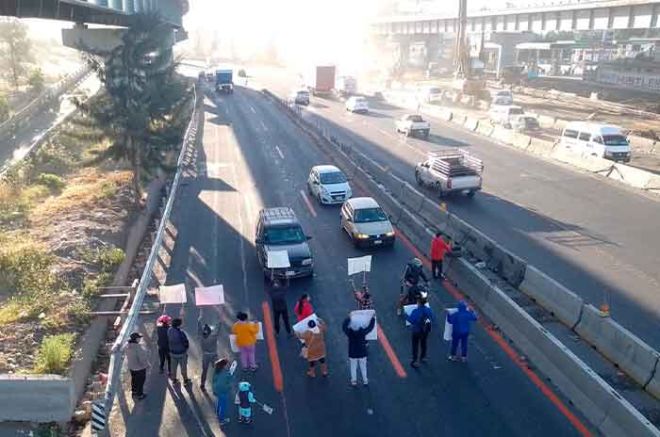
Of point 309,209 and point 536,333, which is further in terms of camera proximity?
point 309,209

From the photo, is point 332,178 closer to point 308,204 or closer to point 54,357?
point 308,204

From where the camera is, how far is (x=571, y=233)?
→ 22.9 m

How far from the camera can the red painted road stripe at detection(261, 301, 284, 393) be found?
12619 millimetres

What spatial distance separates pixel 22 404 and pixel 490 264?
1341 cm

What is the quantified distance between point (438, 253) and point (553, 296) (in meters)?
3.59

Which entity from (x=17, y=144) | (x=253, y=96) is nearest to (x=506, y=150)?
(x=17, y=144)

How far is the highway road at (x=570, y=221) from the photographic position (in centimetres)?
1755

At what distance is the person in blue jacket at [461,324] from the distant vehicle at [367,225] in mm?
7679

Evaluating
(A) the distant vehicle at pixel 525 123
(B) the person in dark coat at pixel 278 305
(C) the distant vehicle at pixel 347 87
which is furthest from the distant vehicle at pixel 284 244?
(C) the distant vehicle at pixel 347 87

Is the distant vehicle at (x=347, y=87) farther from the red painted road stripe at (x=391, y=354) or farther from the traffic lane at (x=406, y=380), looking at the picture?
the red painted road stripe at (x=391, y=354)

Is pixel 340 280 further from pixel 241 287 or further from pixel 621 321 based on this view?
pixel 621 321

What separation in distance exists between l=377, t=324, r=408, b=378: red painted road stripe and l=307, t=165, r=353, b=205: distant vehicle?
12040mm

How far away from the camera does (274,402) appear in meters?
11.9

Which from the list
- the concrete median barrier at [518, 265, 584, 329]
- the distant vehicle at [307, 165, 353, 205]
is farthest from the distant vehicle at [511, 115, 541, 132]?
the concrete median barrier at [518, 265, 584, 329]
